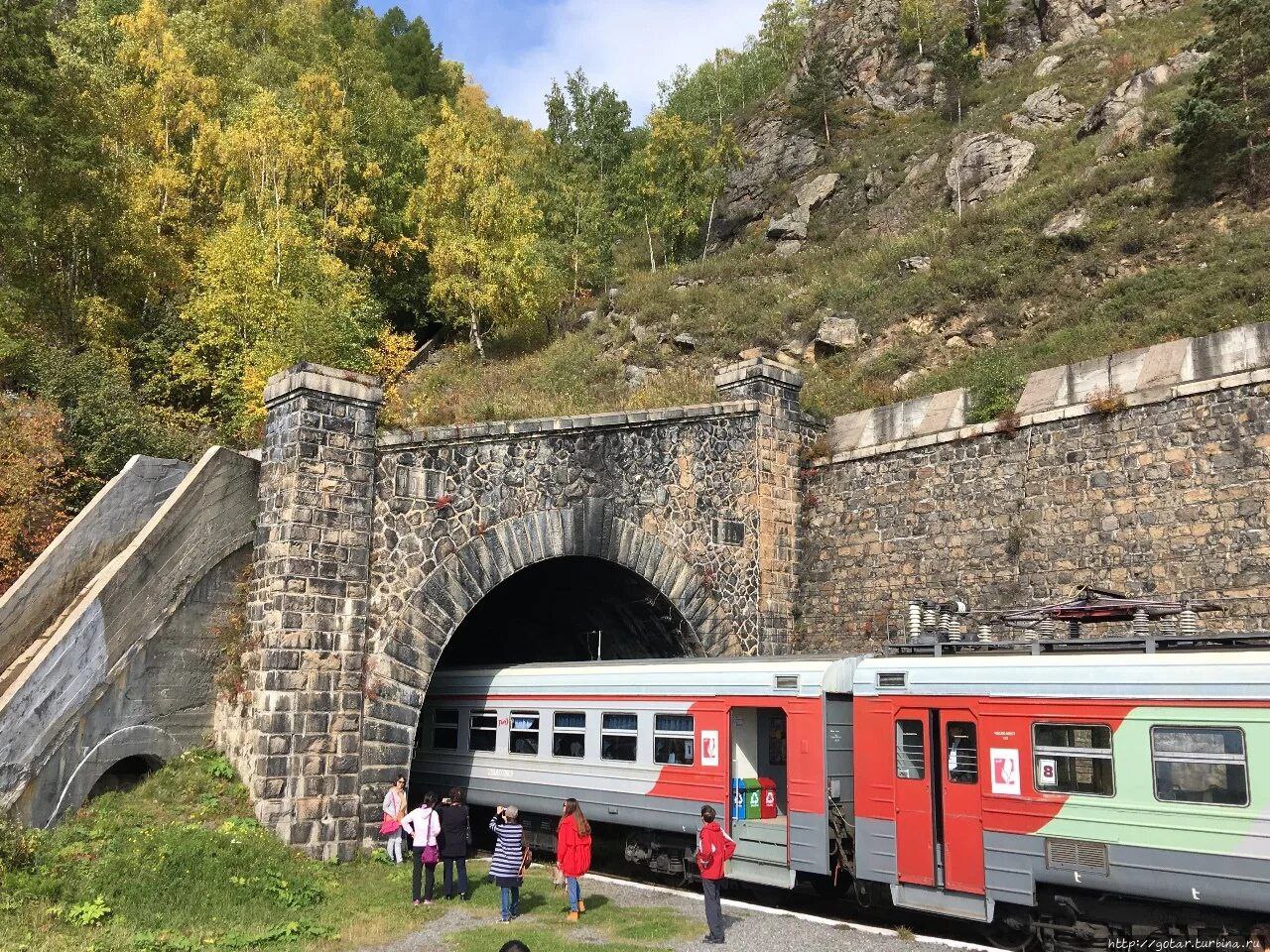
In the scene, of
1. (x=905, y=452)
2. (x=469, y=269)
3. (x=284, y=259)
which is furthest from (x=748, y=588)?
(x=469, y=269)

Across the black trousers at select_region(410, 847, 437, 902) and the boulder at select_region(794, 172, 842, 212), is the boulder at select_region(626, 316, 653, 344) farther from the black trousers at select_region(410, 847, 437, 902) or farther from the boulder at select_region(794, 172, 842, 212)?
the black trousers at select_region(410, 847, 437, 902)

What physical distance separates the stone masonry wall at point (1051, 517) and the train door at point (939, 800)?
19.6 ft

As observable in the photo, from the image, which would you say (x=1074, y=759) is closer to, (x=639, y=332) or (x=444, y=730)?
(x=444, y=730)

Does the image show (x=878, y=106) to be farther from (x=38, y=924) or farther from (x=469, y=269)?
(x=38, y=924)

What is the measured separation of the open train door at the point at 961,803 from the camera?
10383 mm

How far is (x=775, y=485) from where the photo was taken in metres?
19.6

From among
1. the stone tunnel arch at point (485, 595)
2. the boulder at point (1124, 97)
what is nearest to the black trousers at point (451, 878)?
the stone tunnel arch at point (485, 595)

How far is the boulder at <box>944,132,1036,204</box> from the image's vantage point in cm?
3859

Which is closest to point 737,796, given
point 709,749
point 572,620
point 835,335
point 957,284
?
point 709,749

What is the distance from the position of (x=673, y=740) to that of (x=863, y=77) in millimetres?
56382

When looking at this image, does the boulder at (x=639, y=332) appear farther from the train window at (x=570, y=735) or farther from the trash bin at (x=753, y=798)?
the trash bin at (x=753, y=798)

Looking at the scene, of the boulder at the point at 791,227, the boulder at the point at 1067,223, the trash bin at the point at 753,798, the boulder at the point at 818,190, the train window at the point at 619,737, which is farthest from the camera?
the boulder at the point at 818,190

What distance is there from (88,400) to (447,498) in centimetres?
990

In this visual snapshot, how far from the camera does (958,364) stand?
84.7 ft
